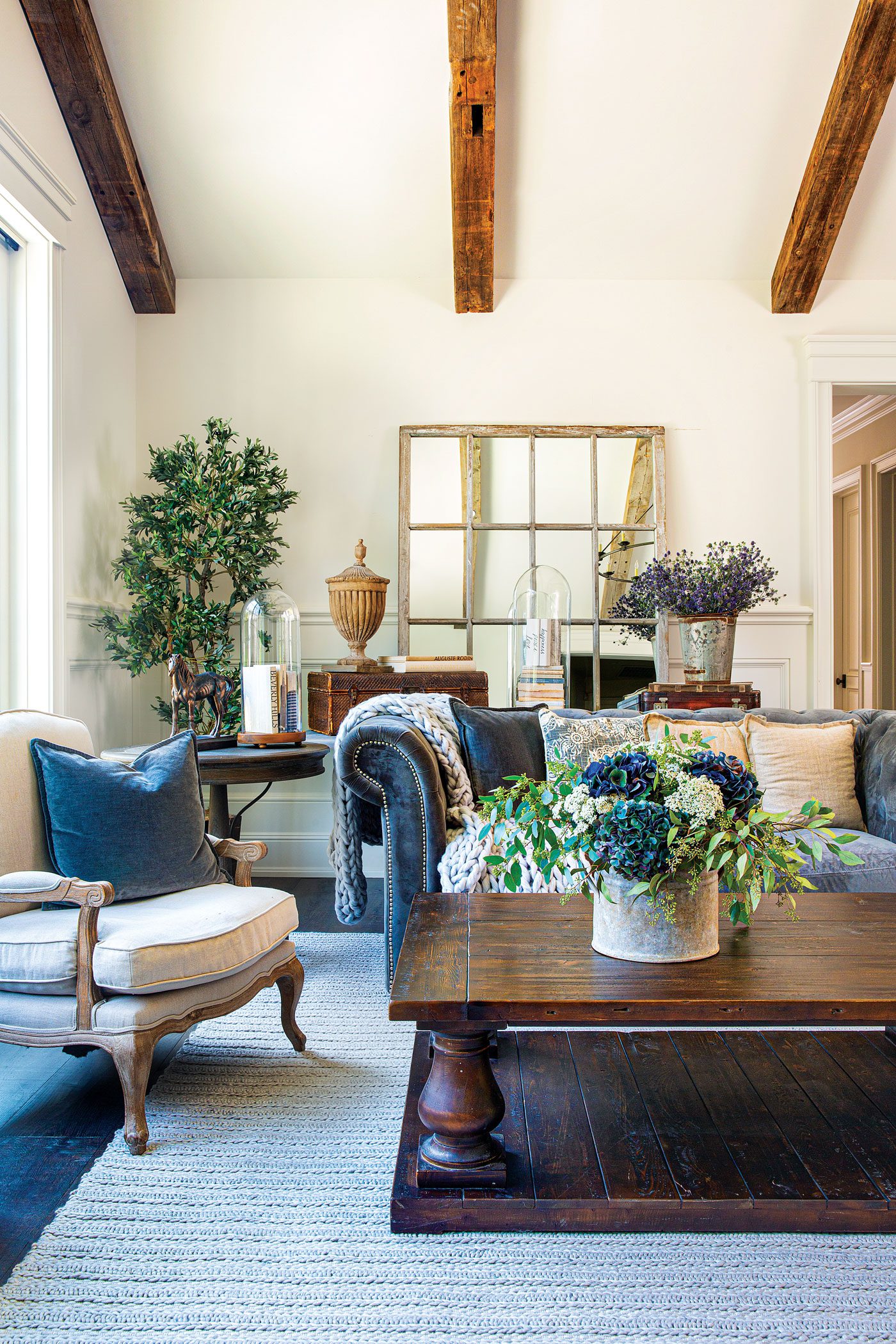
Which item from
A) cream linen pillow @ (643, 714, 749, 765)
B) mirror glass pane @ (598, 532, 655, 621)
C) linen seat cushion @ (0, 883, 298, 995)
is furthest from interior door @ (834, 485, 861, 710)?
linen seat cushion @ (0, 883, 298, 995)

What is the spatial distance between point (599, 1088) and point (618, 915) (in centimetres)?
38

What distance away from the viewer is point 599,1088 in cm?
186

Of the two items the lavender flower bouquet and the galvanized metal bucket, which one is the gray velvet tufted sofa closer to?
the galvanized metal bucket

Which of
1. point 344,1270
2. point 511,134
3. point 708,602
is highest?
point 511,134

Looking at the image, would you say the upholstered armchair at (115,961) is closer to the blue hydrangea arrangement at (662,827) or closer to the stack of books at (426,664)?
the blue hydrangea arrangement at (662,827)

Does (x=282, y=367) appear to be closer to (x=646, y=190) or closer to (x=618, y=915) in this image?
(x=646, y=190)

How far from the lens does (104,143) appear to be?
11.9 ft

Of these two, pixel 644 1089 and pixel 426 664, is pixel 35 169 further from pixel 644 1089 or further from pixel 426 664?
pixel 644 1089

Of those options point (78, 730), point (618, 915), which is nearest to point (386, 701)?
point (78, 730)

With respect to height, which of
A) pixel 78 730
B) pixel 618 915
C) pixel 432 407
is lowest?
pixel 618 915

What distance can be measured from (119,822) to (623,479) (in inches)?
112

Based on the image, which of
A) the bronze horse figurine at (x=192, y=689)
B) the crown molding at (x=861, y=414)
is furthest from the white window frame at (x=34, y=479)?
the crown molding at (x=861, y=414)

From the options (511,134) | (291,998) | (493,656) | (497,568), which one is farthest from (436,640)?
(291,998)

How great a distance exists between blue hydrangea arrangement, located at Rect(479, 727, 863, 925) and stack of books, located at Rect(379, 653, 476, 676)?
2075mm
